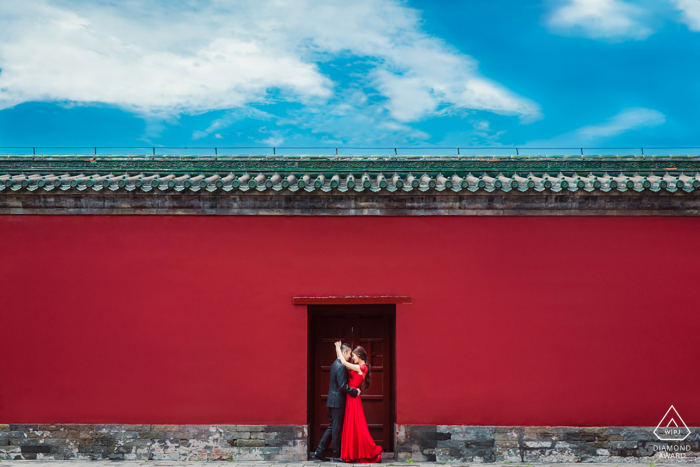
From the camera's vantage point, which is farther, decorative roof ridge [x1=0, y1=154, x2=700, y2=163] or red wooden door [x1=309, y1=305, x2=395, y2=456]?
decorative roof ridge [x1=0, y1=154, x2=700, y2=163]

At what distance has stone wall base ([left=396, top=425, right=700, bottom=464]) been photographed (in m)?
5.94

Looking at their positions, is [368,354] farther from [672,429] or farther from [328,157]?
[672,429]

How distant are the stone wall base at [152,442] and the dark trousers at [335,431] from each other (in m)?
0.23

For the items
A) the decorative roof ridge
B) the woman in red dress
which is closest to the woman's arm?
the woman in red dress

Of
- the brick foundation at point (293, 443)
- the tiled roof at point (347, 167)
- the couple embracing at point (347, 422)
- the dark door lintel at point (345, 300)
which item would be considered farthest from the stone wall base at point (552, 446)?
the tiled roof at point (347, 167)

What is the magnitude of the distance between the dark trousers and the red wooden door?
2.01 ft

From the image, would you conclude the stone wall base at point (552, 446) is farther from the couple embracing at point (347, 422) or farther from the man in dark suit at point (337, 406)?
the man in dark suit at point (337, 406)

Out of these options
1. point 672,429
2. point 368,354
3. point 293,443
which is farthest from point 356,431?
point 672,429

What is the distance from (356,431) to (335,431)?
255 millimetres

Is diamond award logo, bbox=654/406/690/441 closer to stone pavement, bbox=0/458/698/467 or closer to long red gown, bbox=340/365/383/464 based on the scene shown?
stone pavement, bbox=0/458/698/467

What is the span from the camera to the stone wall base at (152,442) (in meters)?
6.01

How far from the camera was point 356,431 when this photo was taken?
233 inches

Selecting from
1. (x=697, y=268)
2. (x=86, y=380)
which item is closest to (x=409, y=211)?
(x=697, y=268)

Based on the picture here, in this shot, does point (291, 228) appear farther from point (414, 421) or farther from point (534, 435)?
point (534, 435)
